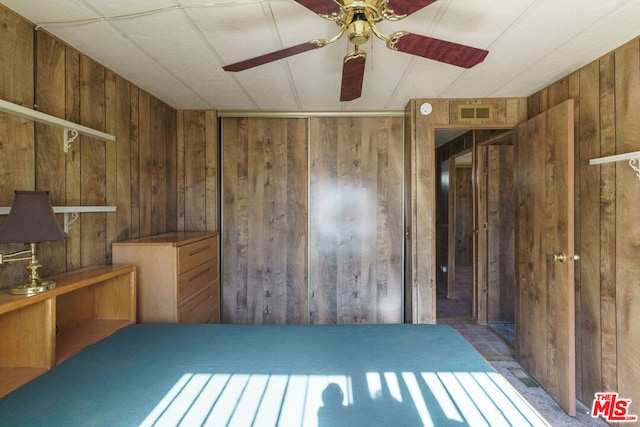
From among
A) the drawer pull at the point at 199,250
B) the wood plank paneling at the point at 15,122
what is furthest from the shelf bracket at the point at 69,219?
the drawer pull at the point at 199,250

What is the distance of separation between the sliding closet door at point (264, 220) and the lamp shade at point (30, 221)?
5.83ft

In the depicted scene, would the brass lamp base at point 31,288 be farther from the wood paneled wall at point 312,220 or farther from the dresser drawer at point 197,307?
the wood paneled wall at point 312,220

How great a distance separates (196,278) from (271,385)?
1533 millimetres

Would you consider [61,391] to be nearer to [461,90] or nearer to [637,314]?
[637,314]

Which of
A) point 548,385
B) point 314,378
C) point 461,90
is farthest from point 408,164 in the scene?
point 314,378

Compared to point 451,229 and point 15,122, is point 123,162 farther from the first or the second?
point 451,229

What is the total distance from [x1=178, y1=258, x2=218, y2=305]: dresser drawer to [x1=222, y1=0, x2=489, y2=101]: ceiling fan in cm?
152

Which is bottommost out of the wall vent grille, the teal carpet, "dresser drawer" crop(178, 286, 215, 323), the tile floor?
the tile floor

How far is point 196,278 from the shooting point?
7.73ft

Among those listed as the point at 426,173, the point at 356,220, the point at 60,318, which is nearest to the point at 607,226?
the point at 426,173

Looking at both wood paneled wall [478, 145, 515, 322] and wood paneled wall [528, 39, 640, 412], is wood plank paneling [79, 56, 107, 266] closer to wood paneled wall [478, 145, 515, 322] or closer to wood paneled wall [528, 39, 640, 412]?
wood paneled wall [528, 39, 640, 412]

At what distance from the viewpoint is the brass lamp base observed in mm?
1243

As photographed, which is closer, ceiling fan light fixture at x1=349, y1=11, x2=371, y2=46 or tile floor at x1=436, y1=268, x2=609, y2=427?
ceiling fan light fixture at x1=349, y1=11, x2=371, y2=46

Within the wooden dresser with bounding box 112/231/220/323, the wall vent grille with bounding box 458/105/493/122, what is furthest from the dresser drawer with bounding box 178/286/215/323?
the wall vent grille with bounding box 458/105/493/122
